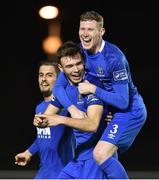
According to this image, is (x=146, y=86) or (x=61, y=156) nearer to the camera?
(x=61, y=156)

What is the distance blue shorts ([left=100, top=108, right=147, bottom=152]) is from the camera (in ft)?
18.8

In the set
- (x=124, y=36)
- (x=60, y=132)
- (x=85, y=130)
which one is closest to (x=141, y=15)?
(x=124, y=36)

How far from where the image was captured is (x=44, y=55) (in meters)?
8.84

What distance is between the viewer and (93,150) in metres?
5.55

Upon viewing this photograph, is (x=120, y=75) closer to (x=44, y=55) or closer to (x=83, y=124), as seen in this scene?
(x=83, y=124)

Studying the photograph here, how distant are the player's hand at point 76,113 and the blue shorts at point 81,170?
32 centimetres

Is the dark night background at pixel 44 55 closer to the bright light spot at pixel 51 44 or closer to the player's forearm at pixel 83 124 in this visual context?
the bright light spot at pixel 51 44

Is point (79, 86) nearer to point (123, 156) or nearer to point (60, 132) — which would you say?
point (60, 132)

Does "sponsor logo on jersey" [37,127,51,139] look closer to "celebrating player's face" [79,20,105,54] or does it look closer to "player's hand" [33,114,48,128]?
"celebrating player's face" [79,20,105,54]

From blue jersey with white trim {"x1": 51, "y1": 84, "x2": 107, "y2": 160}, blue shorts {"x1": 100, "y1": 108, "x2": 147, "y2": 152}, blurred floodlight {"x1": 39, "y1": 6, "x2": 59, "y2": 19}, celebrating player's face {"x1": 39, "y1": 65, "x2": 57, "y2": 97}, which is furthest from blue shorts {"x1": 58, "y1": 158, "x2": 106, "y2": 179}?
blurred floodlight {"x1": 39, "y1": 6, "x2": 59, "y2": 19}

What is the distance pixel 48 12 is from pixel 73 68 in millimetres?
3245

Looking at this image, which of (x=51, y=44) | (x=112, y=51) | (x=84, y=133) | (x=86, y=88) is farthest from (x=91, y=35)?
(x=51, y=44)

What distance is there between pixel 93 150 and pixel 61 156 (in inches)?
22.2

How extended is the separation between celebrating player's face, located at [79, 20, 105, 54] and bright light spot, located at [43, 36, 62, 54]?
280 cm
